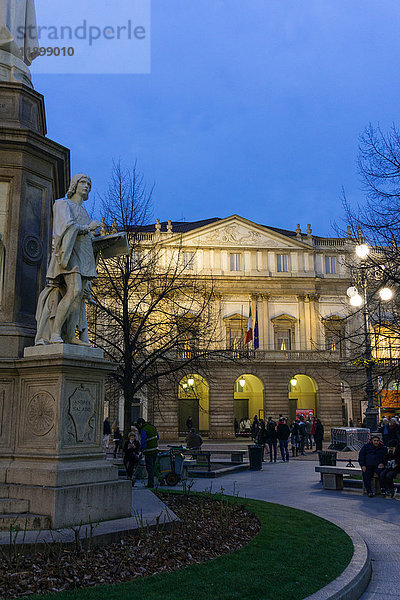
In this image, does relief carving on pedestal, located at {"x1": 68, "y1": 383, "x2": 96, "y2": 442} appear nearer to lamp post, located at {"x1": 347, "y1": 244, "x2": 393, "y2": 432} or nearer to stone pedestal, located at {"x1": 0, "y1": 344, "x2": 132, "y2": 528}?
stone pedestal, located at {"x1": 0, "y1": 344, "x2": 132, "y2": 528}

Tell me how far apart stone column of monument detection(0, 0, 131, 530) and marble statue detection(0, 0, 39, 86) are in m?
0.41

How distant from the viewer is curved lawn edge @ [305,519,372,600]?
5160 mm

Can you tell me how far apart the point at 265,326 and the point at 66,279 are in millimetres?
45773

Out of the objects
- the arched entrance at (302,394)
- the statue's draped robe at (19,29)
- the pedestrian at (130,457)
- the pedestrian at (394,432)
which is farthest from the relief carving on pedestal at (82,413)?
the arched entrance at (302,394)

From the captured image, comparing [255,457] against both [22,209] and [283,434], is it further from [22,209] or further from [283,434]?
[22,209]

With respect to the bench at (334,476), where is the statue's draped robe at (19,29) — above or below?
above

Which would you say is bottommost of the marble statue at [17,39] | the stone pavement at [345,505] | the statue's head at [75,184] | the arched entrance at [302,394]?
the stone pavement at [345,505]

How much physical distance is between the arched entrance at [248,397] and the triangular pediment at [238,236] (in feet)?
41.2

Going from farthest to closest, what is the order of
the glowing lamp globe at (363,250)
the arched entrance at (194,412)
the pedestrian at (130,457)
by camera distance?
the arched entrance at (194,412) < the glowing lamp globe at (363,250) < the pedestrian at (130,457)

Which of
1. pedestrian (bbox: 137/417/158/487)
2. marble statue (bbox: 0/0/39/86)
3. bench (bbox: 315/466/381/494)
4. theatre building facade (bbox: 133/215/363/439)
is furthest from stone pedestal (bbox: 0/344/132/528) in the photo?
theatre building facade (bbox: 133/215/363/439)

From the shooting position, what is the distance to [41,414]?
696 cm

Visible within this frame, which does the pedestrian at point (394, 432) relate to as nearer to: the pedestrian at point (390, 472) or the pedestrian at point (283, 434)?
the pedestrian at point (390, 472)

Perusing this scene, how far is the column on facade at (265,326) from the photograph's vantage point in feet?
170

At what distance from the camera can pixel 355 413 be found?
52062 mm
